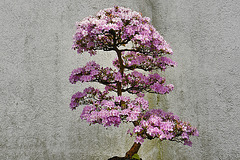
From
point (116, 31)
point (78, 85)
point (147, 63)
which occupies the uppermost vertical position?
point (116, 31)

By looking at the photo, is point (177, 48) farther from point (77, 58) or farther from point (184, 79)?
point (77, 58)

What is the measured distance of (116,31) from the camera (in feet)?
4.78

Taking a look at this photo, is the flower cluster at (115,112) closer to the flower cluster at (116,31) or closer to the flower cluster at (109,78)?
the flower cluster at (109,78)

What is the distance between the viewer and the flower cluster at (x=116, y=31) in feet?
4.62

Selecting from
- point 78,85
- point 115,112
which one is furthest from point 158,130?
point 78,85

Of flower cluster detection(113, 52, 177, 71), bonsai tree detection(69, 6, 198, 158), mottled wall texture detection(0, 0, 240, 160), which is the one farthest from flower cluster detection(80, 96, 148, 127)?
mottled wall texture detection(0, 0, 240, 160)

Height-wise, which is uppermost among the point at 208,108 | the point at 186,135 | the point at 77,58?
the point at 77,58

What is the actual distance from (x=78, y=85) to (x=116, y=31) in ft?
2.93

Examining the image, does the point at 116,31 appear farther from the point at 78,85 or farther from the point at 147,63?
the point at 78,85

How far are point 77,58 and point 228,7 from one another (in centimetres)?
149

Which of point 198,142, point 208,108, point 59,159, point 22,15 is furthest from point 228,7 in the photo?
point 59,159

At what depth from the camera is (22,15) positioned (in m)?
1.99

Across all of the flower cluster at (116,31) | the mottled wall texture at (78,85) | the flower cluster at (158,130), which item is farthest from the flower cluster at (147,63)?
the mottled wall texture at (78,85)

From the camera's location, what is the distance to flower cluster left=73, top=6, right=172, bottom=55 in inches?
55.4
